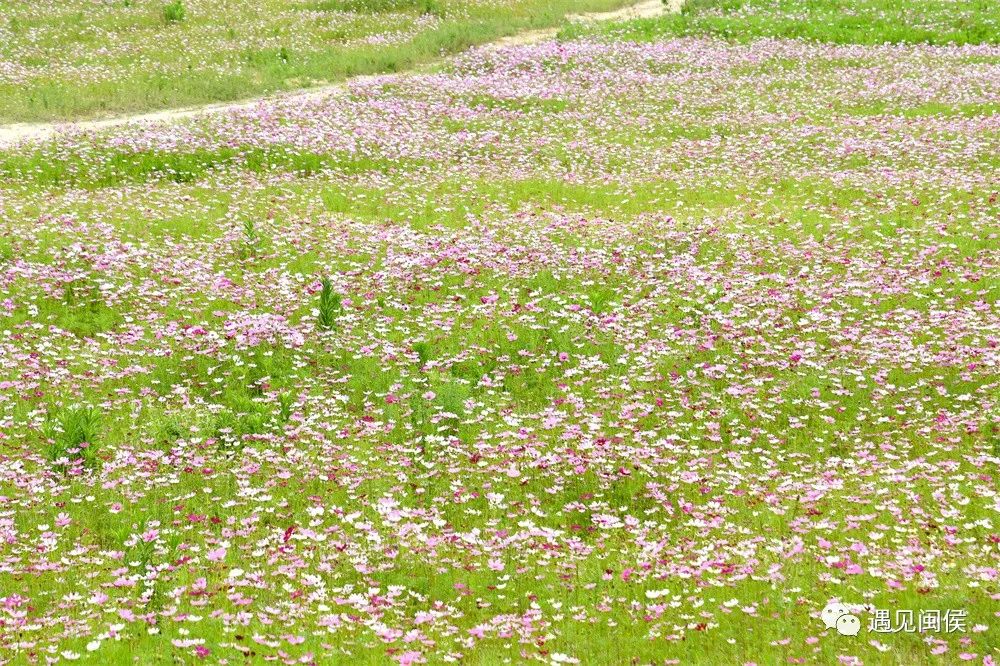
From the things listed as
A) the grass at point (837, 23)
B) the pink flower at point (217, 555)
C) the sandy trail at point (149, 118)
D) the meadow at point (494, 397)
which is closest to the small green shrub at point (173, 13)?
the sandy trail at point (149, 118)

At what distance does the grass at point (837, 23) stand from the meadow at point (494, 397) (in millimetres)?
14211

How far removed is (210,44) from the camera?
37000mm

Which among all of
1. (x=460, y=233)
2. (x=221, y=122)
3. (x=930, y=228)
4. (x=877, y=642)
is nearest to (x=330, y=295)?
(x=460, y=233)

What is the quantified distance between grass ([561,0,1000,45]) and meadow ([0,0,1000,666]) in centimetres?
1421

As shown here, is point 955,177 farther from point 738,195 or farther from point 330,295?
point 330,295

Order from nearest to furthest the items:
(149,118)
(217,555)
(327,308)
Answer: (217,555) < (327,308) < (149,118)

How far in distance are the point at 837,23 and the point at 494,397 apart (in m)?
34.5

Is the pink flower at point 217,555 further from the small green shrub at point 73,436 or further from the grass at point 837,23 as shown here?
the grass at point 837,23

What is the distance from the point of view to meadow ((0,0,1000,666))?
7.51 m

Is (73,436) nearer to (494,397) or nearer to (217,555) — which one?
(217,555)

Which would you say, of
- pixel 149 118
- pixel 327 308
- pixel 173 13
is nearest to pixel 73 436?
pixel 327 308

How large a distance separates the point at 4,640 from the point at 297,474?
365 cm

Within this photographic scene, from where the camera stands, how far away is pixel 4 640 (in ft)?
22.0

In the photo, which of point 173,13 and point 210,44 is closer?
point 210,44
